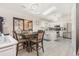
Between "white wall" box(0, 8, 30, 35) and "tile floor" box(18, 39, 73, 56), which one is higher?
"white wall" box(0, 8, 30, 35)

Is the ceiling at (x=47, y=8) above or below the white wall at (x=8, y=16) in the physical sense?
above

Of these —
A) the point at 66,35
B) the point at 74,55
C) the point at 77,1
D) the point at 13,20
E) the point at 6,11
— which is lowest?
the point at 74,55

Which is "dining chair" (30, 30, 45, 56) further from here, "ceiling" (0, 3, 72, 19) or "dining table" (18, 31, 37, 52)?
"ceiling" (0, 3, 72, 19)

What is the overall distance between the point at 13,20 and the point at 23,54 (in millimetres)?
548

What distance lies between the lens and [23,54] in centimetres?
160

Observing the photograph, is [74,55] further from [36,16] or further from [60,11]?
[36,16]

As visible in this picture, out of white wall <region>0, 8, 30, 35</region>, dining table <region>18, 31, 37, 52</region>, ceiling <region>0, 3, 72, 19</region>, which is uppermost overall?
ceiling <region>0, 3, 72, 19</region>

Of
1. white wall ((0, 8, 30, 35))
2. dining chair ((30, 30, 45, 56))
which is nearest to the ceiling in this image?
white wall ((0, 8, 30, 35))

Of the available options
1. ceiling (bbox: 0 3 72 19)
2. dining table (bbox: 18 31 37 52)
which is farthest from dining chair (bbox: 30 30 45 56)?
ceiling (bbox: 0 3 72 19)

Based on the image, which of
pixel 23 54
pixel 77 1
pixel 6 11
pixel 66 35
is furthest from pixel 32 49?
pixel 77 1

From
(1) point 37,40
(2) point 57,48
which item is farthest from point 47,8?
(2) point 57,48

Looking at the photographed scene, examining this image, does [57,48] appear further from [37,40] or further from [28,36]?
[28,36]

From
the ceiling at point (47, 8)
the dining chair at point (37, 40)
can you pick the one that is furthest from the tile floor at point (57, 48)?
the ceiling at point (47, 8)

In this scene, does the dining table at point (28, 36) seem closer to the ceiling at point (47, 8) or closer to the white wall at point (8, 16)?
the white wall at point (8, 16)
